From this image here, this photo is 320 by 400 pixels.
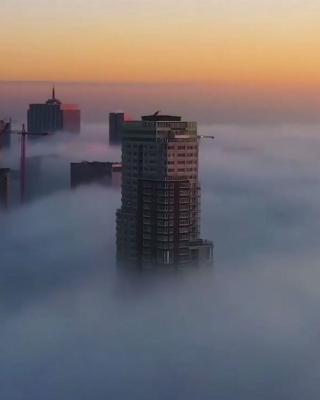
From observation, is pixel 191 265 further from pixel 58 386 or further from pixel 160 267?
pixel 58 386

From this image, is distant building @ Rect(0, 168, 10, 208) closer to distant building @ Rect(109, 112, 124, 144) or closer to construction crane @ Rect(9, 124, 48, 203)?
construction crane @ Rect(9, 124, 48, 203)

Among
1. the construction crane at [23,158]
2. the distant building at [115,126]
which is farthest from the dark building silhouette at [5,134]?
the distant building at [115,126]

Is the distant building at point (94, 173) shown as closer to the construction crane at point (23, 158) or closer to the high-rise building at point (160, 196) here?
the construction crane at point (23, 158)

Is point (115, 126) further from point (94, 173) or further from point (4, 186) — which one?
point (4, 186)

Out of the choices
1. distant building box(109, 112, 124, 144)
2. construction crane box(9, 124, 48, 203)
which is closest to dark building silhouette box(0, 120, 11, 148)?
construction crane box(9, 124, 48, 203)

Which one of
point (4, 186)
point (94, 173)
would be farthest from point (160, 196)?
point (4, 186)

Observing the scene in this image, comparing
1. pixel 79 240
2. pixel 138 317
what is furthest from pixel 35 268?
pixel 138 317
